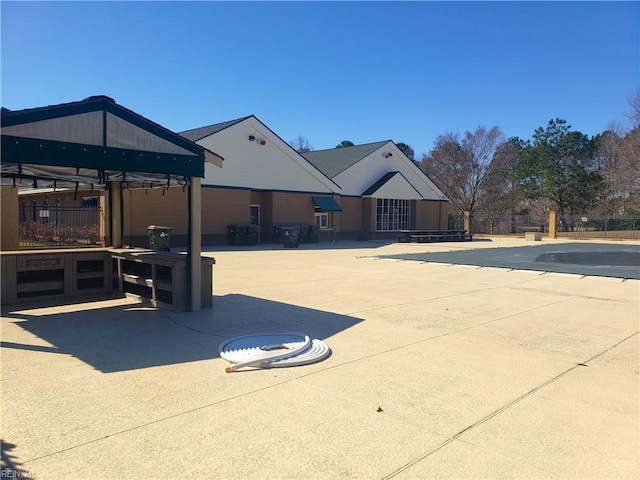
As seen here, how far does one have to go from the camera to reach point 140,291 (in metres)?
9.18

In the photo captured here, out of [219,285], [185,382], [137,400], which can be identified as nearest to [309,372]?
[185,382]

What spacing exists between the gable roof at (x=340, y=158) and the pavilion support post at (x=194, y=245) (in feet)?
91.6

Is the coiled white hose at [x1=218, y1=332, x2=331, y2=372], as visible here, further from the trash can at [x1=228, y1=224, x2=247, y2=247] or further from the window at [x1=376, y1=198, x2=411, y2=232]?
the window at [x1=376, y1=198, x2=411, y2=232]

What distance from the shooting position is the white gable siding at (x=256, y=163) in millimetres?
27500

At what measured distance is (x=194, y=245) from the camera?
8.34 m

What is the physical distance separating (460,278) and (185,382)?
33.2 ft

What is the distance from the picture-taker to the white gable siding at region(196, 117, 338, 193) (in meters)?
27.5

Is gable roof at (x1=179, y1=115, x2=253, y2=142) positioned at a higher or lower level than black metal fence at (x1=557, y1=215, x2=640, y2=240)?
higher

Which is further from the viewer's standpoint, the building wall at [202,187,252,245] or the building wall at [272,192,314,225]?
the building wall at [272,192,314,225]

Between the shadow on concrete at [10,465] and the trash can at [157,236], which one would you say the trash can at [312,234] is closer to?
the trash can at [157,236]

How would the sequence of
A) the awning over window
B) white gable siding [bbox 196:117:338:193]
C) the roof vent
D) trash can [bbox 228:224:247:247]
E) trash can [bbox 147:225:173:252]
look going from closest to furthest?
the roof vent → trash can [bbox 147:225:173:252] → trash can [bbox 228:224:247:247] → white gable siding [bbox 196:117:338:193] → the awning over window

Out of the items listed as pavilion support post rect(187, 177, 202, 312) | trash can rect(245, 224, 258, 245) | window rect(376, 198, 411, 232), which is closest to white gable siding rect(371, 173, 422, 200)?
window rect(376, 198, 411, 232)

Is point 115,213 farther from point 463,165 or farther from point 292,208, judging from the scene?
point 463,165

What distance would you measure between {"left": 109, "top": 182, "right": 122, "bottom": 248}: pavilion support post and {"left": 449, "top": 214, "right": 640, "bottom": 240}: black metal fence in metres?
41.6
